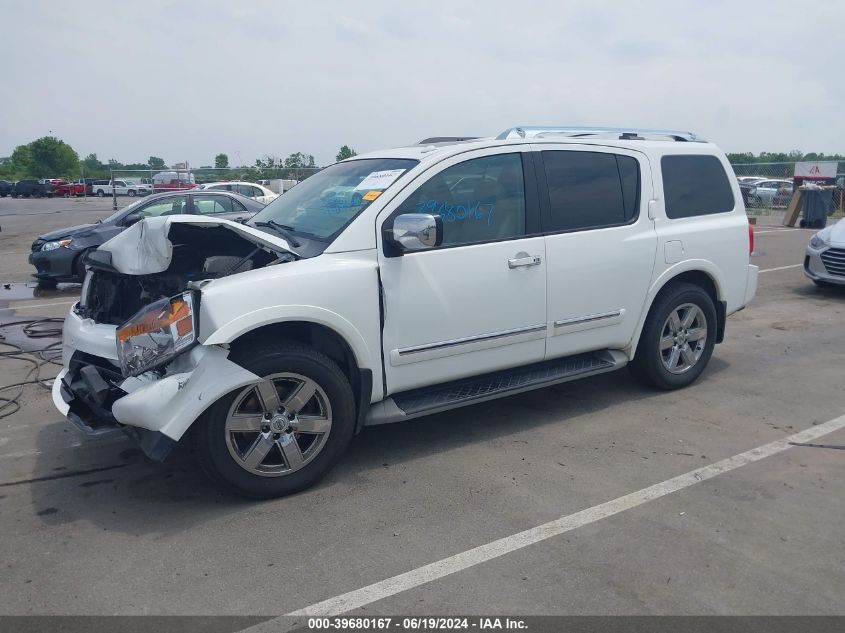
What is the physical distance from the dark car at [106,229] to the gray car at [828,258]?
826cm

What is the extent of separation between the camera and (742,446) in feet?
15.8

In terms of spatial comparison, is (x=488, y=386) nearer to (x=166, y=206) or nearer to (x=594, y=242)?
(x=594, y=242)

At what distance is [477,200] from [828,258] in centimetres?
745

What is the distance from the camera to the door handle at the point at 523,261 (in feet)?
15.7

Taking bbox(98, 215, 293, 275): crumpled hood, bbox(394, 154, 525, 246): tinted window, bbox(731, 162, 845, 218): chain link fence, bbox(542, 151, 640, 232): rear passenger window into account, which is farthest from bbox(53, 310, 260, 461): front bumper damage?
bbox(731, 162, 845, 218): chain link fence

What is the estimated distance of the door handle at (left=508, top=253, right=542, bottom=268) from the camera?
478 centimetres

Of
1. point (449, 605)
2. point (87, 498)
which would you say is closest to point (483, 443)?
point (449, 605)

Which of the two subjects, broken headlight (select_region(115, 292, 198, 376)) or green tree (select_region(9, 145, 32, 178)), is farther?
green tree (select_region(9, 145, 32, 178))

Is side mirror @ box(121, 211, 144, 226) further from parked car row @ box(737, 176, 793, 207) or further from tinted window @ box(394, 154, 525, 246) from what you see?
parked car row @ box(737, 176, 793, 207)

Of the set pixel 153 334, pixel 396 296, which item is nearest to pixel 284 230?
pixel 396 296

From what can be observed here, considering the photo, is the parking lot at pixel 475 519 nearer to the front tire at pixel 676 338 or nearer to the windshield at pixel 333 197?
the front tire at pixel 676 338

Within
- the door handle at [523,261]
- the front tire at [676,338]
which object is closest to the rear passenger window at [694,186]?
the front tire at [676,338]

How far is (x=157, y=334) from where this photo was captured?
396cm

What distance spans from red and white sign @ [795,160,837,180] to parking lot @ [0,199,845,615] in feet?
74.5
